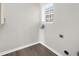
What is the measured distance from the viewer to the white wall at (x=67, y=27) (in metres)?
1.51

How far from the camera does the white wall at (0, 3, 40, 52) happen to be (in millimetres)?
2131

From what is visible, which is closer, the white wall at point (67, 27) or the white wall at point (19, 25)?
the white wall at point (67, 27)

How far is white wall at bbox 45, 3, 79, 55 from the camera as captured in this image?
1511 millimetres

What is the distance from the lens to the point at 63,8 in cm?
184

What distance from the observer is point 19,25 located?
8.05 ft

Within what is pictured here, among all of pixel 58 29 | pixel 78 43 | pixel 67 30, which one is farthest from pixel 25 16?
pixel 78 43

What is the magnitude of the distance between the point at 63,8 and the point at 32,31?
1.41 meters

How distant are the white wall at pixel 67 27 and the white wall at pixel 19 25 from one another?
3.20 ft

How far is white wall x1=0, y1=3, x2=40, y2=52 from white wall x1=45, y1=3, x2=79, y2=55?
976 millimetres

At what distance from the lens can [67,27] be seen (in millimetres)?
1718

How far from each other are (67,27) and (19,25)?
1386 millimetres

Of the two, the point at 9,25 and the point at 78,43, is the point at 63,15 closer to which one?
the point at 78,43

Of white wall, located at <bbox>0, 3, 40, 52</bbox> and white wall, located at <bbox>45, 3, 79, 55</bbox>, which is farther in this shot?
white wall, located at <bbox>0, 3, 40, 52</bbox>

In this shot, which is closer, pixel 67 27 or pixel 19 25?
pixel 67 27
